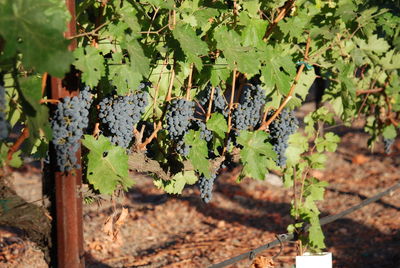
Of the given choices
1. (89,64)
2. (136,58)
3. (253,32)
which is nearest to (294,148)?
(253,32)

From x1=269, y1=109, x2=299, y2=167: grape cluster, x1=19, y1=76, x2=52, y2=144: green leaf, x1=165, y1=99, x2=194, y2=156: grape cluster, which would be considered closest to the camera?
x1=19, y1=76, x2=52, y2=144: green leaf

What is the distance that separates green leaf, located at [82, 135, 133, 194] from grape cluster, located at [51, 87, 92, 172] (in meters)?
0.10

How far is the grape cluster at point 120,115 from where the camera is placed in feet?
8.71

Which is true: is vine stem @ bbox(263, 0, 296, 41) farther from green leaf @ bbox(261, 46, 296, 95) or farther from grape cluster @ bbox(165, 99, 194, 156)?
grape cluster @ bbox(165, 99, 194, 156)

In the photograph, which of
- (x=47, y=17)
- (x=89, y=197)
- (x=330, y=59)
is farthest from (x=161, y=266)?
(x=47, y=17)

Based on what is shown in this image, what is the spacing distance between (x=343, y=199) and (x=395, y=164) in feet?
5.28

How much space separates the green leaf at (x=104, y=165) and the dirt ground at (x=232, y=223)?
211 centimetres

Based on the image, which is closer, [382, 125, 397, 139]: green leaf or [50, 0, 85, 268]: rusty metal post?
[50, 0, 85, 268]: rusty metal post

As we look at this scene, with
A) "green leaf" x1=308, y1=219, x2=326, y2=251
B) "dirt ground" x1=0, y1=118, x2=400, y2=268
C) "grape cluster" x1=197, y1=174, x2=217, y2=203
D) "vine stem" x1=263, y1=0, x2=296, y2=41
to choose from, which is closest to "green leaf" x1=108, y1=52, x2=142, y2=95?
"grape cluster" x1=197, y1=174, x2=217, y2=203

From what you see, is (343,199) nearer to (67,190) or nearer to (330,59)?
(330,59)

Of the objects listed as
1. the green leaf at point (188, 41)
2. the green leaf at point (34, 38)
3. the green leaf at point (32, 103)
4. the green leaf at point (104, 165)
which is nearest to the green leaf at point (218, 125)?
the green leaf at point (188, 41)

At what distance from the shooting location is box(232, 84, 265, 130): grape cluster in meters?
3.30

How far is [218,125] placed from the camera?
3117 millimetres

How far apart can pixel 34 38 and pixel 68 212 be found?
100 cm
